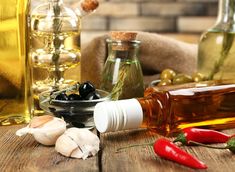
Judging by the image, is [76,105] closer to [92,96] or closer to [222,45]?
[92,96]

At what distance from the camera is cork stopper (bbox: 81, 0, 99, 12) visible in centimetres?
99

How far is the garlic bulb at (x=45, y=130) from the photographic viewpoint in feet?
2.54

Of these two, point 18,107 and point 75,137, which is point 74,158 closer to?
point 75,137

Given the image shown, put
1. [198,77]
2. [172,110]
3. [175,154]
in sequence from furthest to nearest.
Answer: [198,77], [172,110], [175,154]

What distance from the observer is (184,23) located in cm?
262

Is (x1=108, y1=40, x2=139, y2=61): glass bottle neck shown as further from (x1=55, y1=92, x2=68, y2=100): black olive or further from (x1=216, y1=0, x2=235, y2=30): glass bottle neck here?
(x1=216, y1=0, x2=235, y2=30): glass bottle neck

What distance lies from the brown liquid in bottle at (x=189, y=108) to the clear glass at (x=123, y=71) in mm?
102

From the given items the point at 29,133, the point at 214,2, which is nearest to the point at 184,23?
the point at 214,2

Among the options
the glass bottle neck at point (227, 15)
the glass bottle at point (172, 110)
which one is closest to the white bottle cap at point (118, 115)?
the glass bottle at point (172, 110)

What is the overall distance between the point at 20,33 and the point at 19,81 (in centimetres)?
9

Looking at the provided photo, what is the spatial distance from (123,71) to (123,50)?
0.04 m

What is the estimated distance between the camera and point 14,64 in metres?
0.91

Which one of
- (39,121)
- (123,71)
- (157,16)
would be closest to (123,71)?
(123,71)

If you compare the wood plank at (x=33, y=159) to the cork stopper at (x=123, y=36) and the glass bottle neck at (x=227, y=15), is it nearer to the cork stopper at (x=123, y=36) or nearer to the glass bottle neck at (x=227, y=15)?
the cork stopper at (x=123, y=36)
